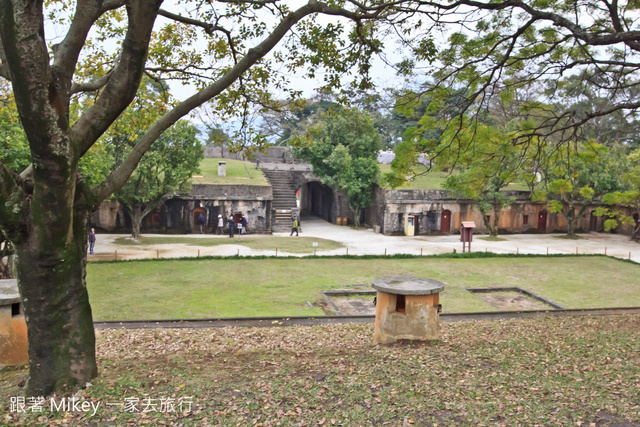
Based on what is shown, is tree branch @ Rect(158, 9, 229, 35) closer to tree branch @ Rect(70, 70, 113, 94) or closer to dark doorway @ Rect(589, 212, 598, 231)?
tree branch @ Rect(70, 70, 113, 94)

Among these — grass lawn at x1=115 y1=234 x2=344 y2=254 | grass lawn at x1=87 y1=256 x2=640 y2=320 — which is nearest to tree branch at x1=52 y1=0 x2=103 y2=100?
grass lawn at x1=87 y1=256 x2=640 y2=320

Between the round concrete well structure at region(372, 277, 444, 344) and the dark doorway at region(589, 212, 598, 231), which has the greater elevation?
the dark doorway at region(589, 212, 598, 231)

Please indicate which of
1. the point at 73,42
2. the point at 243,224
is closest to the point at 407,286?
the point at 73,42

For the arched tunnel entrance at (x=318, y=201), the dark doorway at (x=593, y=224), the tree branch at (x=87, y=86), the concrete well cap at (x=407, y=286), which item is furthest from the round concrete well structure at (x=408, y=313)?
the dark doorway at (x=593, y=224)

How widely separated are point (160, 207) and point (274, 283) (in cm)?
1285

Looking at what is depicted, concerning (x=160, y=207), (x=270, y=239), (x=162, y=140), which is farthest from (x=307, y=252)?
(x=160, y=207)

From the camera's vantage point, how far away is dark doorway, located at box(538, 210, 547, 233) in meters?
27.8

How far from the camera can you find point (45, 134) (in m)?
4.10

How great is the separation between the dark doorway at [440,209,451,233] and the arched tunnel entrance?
702 cm

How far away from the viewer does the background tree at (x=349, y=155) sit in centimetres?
2606

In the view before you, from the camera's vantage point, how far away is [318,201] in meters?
35.2

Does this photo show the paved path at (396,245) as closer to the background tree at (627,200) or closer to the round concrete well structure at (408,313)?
the background tree at (627,200)

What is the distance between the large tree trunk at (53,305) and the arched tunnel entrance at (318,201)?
25634mm

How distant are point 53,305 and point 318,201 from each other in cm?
3078
